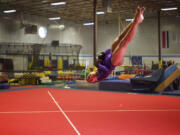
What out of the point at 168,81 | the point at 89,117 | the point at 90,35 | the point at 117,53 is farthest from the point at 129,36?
the point at 90,35

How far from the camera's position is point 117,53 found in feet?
9.19

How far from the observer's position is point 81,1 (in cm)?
1466

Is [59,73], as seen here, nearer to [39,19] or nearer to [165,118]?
[39,19]

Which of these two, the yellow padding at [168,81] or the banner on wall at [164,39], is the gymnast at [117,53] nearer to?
the yellow padding at [168,81]

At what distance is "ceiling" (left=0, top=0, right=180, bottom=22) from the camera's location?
580 inches

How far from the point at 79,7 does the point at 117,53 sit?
14.0 meters

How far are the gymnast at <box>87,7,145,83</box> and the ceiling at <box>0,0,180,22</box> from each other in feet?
36.8

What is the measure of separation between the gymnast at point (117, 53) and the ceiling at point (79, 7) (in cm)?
1121

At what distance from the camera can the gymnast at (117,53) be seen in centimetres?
271

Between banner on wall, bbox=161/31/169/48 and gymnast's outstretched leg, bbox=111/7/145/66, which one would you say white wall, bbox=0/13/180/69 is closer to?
banner on wall, bbox=161/31/169/48

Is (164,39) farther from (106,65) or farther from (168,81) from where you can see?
(106,65)

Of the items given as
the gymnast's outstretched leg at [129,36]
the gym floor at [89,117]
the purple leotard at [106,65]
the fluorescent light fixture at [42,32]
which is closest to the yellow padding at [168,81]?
the gym floor at [89,117]

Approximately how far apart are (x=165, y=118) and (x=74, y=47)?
14262 mm

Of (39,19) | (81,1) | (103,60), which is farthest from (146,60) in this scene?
(103,60)
